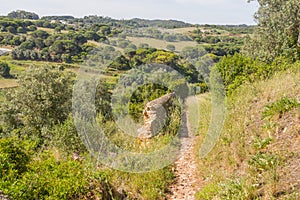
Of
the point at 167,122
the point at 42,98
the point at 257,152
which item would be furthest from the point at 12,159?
the point at 42,98

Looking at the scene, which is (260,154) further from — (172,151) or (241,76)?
(241,76)

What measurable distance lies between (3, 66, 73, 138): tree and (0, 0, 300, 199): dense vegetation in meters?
0.05

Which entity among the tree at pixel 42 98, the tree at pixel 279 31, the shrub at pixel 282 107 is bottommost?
the tree at pixel 42 98

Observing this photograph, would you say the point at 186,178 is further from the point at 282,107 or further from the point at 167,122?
the point at 167,122

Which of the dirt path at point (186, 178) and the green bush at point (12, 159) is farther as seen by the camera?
the dirt path at point (186, 178)

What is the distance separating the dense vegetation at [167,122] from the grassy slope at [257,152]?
0.06 ft

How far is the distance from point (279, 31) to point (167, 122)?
8.12m

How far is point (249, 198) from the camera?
3578 mm

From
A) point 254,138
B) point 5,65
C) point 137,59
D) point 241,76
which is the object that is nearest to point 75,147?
point 137,59

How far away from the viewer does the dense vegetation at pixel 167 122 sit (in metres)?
3.98

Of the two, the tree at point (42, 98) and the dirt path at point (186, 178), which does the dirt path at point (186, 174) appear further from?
the tree at point (42, 98)

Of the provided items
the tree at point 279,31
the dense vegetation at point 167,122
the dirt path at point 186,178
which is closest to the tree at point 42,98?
the dense vegetation at point 167,122

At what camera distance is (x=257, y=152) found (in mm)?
4633

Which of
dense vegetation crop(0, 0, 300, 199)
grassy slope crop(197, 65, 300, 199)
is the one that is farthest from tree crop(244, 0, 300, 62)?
grassy slope crop(197, 65, 300, 199)
